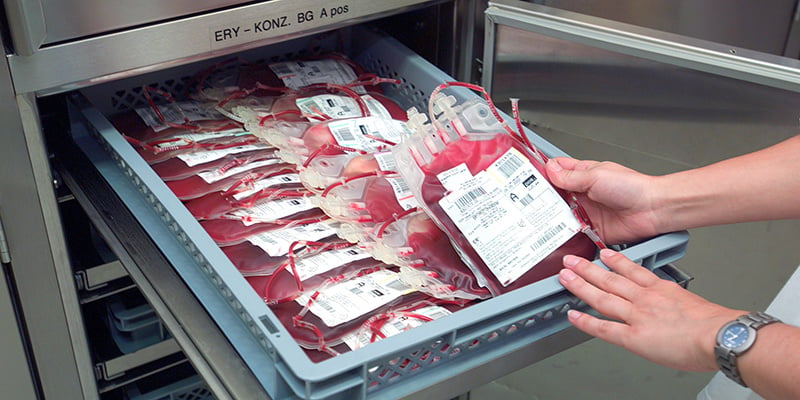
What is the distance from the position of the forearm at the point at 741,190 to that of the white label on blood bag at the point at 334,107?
0.43 metres

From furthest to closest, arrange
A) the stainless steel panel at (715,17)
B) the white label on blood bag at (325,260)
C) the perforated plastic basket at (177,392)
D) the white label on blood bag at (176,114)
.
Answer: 1. the stainless steel panel at (715,17)
2. the perforated plastic basket at (177,392)
3. the white label on blood bag at (176,114)
4. the white label on blood bag at (325,260)

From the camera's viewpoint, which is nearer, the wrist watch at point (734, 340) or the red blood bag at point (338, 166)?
the wrist watch at point (734, 340)

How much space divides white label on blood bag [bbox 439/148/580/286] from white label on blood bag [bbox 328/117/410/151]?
228mm

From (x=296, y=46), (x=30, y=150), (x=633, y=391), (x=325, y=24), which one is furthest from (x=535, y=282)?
(x=633, y=391)

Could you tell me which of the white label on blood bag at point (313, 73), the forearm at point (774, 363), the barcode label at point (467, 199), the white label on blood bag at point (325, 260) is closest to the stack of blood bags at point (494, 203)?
the barcode label at point (467, 199)

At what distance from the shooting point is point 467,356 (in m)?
0.78

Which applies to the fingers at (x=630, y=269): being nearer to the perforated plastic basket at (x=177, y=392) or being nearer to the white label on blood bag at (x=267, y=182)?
the white label on blood bag at (x=267, y=182)

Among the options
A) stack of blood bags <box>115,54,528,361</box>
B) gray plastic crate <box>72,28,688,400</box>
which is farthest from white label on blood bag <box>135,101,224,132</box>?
gray plastic crate <box>72,28,688,400</box>

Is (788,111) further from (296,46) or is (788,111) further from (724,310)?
(296,46)

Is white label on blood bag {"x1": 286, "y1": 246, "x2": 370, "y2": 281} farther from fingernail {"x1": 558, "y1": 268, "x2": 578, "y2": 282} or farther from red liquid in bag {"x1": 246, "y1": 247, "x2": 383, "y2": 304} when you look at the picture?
fingernail {"x1": 558, "y1": 268, "x2": 578, "y2": 282}

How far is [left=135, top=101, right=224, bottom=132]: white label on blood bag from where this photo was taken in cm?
115

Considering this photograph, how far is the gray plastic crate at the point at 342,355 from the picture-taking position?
69cm

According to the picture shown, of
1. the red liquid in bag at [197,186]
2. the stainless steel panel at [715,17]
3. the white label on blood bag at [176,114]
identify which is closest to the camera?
the red liquid in bag at [197,186]

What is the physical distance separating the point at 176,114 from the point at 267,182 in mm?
228
